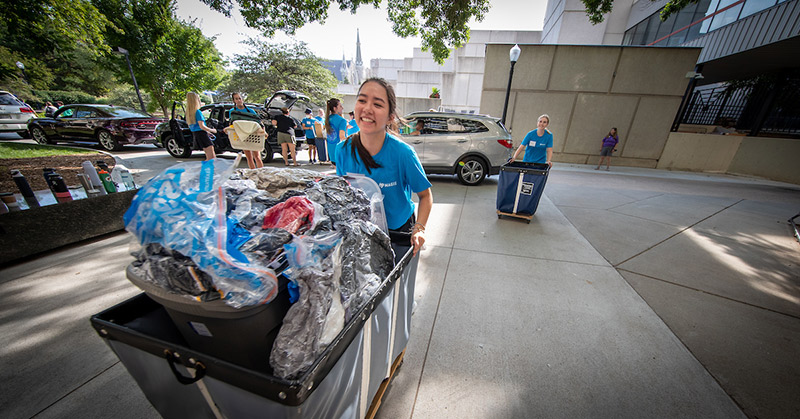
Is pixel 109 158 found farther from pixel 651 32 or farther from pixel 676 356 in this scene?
pixel 651 32

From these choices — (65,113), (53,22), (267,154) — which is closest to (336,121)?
(267,154)

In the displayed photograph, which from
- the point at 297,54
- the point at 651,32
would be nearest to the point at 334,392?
the point at 651,32

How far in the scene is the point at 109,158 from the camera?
Result: 5.17 metres

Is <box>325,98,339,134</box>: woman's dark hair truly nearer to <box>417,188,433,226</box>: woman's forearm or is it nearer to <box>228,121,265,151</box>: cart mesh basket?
<box>228,121,265,151</box>: cart mesh basket

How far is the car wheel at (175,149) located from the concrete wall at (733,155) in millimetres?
17628

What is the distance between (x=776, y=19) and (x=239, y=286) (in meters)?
13.7

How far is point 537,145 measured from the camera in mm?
4520

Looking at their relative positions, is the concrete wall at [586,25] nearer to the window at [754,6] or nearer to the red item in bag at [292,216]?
the window at [754,6]

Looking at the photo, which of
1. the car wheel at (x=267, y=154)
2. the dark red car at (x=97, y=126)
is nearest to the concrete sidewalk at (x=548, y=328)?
the car wheel at (x=267, y=154)

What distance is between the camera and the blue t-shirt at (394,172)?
1.62m

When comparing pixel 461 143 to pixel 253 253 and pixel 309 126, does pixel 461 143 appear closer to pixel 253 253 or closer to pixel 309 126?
pixel 309 126

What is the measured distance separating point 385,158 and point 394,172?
105mm

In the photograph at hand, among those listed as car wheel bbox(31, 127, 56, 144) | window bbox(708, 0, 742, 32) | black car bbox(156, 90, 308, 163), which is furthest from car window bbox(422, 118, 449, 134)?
car wheel bbox(31, 127, 56, 144)

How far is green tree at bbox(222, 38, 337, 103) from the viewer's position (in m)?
19.3
